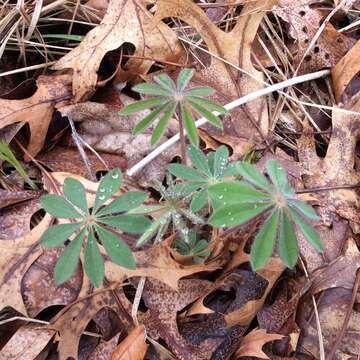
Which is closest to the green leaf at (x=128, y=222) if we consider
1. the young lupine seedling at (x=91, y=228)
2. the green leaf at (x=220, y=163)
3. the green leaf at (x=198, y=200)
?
the young lupine seedling at (x=91, y=228)

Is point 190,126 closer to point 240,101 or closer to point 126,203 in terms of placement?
point 126,203

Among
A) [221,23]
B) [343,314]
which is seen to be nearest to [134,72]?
[221,23]

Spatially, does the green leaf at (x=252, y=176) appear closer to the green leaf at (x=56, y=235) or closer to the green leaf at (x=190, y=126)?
the green leaf at (x=190, y=126)

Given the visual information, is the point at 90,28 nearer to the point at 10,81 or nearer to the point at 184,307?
the point at 10,81

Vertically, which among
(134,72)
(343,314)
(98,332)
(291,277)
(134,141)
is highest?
(134,72)

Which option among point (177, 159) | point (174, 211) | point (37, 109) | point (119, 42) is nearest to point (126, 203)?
point (174, 211)
